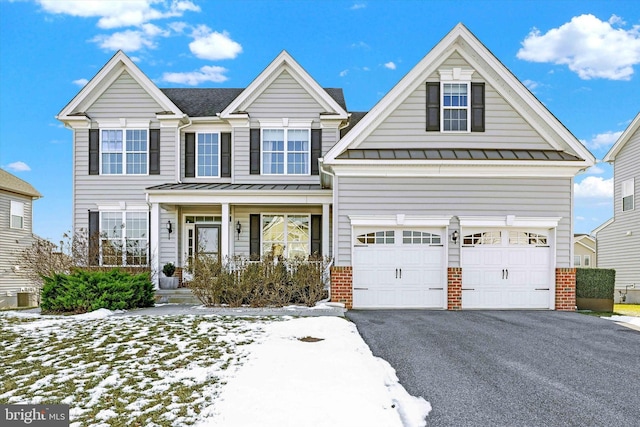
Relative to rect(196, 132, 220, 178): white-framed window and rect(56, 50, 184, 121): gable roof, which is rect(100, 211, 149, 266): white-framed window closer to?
rect(196, 132, 220, 178): white-framed window

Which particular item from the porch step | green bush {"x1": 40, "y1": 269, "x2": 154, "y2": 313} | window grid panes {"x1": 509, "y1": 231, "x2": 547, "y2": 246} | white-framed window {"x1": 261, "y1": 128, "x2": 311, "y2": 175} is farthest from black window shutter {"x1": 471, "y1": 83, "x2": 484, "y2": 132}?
green bush {"x1": 40, "y1": 269, "x2": 154, "y2": 313}

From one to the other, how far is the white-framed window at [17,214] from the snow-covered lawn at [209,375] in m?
17.5

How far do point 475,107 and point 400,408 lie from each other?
10.6 meters

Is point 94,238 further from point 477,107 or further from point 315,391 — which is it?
point 315,391

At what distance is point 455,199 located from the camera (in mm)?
13219

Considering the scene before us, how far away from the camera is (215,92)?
20.0m

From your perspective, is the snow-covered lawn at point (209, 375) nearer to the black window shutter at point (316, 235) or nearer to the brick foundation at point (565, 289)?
the brick foundation at point (565, 289)

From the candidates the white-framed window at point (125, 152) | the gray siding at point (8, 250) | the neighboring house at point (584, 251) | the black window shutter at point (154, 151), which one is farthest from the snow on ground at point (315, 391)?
the neighboring house at point (584, 251)

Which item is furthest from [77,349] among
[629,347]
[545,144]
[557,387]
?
[545,144]

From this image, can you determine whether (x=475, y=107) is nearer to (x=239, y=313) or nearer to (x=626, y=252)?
(x=239, y=313)

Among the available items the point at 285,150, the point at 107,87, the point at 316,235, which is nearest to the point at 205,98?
the point at 107,87

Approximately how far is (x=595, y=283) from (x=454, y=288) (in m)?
4.14

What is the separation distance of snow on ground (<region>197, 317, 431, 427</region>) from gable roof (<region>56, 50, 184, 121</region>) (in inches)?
483

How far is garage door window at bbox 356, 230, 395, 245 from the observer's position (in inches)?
521
